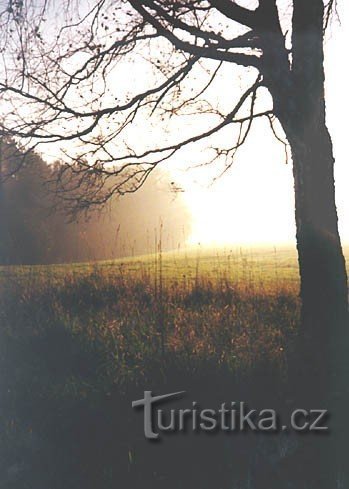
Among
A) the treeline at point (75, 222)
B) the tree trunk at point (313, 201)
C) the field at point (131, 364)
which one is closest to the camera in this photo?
the field at point (131, 364)

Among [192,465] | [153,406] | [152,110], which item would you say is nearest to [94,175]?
[152,110]

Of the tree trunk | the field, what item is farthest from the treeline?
the tree trunk

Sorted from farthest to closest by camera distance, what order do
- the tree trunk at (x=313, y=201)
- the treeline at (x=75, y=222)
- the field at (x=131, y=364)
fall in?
the treeline at (x=75, y=222) < the tree trunk at (x=313, y=201) < the field at (x=131, y=364)

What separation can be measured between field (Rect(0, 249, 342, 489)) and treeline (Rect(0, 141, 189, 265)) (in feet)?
1.71

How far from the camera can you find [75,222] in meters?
6.61

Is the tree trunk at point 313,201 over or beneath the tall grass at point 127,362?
over

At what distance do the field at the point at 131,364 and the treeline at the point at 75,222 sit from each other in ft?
1.71

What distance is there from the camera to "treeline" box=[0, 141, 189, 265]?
20.7 ft

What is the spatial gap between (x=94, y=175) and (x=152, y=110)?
0.99m

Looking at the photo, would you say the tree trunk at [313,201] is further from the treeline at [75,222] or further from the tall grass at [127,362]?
the treeline at [75,222]

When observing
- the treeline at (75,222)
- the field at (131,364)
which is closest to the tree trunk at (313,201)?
the field at (131,364)

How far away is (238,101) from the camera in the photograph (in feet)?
20.1

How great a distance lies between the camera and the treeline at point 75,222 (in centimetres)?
631

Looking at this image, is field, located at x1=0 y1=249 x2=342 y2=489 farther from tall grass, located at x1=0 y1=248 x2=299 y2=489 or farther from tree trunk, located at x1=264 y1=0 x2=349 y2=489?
tree trunk, located at x1=264 y1=0 x2=349 y2=489
